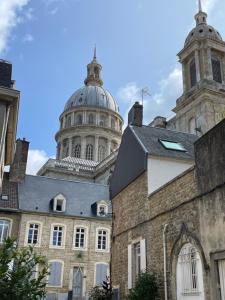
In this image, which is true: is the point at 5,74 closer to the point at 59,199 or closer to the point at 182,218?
the point at 182,218

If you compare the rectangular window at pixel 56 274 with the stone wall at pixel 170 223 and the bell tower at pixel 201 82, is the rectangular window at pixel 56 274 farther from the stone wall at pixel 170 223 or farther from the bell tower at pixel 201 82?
the bell tower at pixel 201 82

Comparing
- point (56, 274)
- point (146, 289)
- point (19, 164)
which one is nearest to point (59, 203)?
point (19, 164)

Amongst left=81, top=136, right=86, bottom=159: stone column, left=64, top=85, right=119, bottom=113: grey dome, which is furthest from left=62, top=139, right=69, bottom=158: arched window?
left=64, top=85, right=119, bottom=113: grey dome

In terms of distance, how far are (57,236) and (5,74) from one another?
1582 cm

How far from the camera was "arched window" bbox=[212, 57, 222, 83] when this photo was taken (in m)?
35.8

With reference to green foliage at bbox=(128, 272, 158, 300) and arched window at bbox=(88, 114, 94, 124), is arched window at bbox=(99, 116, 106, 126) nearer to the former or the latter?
arched window at bbox=(88, 114, 94, 124)

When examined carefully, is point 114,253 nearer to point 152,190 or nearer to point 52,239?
point 152,190

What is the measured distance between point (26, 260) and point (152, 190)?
5.68 m

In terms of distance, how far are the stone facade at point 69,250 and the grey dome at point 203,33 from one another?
2217 cm

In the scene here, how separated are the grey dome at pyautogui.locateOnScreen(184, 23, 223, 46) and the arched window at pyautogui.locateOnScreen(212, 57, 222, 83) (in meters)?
2.36

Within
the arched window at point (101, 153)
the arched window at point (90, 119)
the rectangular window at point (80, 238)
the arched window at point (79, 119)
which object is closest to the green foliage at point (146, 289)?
the rectangular window at point (80, 238)

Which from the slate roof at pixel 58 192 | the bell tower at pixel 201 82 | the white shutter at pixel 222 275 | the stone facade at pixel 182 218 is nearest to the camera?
the white shutter at pixel 222 275

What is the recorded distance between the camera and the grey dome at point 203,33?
120 feet

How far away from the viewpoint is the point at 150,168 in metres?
12.6
